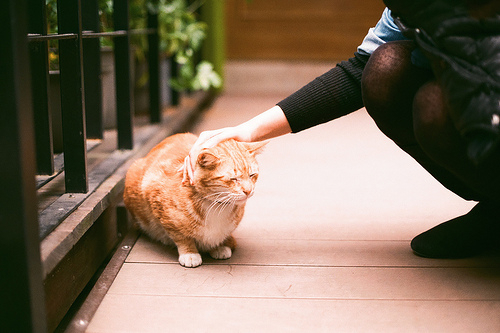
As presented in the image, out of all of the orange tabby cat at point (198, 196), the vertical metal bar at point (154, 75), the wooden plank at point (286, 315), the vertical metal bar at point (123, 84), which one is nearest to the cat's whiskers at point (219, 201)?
the orange tabby cat at point (198, 196)

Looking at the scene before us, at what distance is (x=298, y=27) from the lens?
15.4ft

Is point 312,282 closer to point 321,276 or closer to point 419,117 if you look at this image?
point 321,276

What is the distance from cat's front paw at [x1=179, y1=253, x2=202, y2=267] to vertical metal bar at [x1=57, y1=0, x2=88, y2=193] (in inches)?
13.5

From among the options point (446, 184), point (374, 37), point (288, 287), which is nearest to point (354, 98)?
point (374, 37)

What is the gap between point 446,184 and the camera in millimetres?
1312

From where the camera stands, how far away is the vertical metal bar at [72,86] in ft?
4.17

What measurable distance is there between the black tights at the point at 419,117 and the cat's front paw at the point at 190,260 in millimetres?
541

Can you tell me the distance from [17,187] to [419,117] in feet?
2.42

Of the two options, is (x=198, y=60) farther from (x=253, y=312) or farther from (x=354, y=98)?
(x=253, y=312)

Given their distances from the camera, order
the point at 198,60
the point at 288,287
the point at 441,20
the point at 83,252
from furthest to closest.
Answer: the point at 198,60 → the point at 83,252 → the point at 288,287 → the point at 441,20

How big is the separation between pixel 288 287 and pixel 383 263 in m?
0.28

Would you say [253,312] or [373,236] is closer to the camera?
[253,312]

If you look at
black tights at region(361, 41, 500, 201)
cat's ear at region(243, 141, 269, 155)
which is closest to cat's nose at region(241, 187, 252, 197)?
cat's ear at region(243, 141, 269, 155)

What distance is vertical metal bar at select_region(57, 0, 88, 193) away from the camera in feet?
4.17
